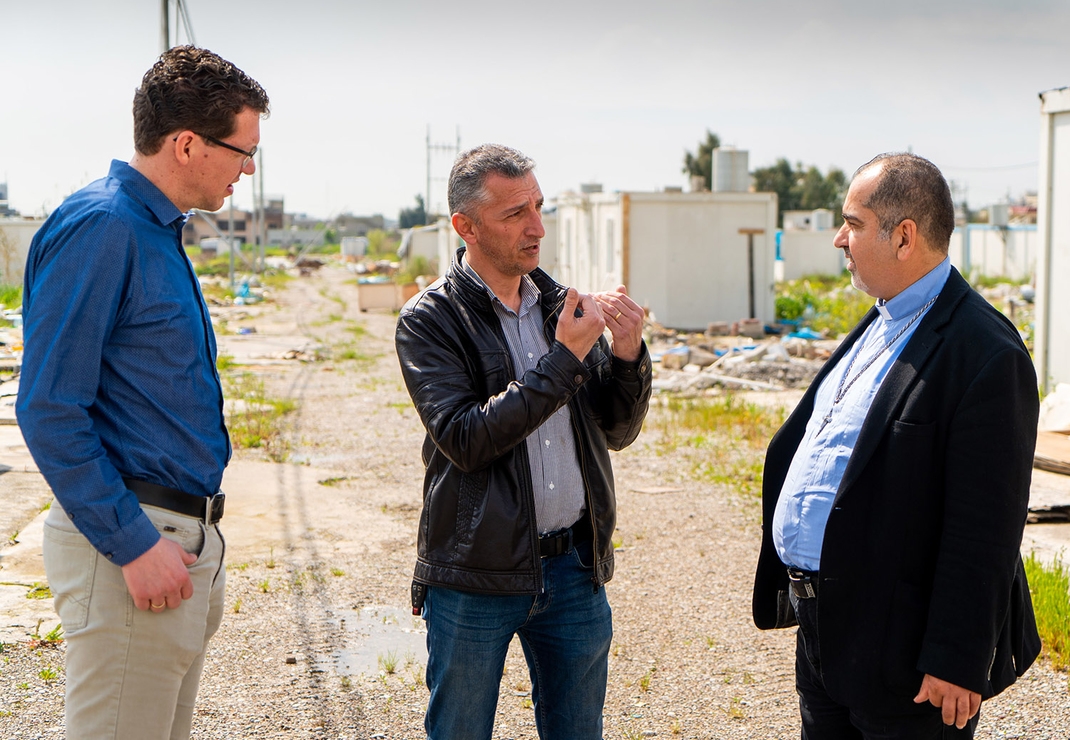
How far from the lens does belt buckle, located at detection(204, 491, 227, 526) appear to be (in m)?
2.36

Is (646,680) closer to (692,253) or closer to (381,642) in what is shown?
(381,642)

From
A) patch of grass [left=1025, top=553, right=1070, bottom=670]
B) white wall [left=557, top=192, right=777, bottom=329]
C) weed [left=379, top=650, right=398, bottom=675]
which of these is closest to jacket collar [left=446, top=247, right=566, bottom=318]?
weed [left=379, top=650, right=398, bottom=675]

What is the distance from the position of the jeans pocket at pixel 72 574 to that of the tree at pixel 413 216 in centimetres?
10239

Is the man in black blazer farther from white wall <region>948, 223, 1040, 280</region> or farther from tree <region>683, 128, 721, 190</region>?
tree <region>683, 128, 721, 190</region>

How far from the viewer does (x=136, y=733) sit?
224cm

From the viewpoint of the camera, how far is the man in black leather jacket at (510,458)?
2588 mm

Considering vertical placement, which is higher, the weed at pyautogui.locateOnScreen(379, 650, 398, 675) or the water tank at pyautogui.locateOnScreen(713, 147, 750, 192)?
the water tank at pyautogui.locateOnScreen(713, 147, 750, 192)

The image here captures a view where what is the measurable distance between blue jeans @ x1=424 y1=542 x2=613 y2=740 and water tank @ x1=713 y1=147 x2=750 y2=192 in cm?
2241

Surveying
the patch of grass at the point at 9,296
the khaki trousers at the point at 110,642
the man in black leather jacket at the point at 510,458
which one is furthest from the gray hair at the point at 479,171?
the patch of grass at the point at 9,296

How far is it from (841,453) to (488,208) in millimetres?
1147

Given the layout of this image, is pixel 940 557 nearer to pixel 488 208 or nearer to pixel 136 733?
pixel 488 208

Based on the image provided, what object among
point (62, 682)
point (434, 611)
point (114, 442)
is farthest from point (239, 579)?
point (114, 442)

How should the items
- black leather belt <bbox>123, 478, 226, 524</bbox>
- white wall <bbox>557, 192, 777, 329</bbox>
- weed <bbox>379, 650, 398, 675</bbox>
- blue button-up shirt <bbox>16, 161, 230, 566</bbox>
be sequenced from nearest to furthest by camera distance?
blue button-up shirt <bbox>16, 161, 230, 566</bbox> → black leather belt <bbox>123, 478, 226, 524</bbox> → weed <bbox>379, 650, 398, 675</bbox> → white wall <bbox>557, 192, 777, 329</bbox>

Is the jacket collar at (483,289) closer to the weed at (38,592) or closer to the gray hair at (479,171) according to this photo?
the gray hair at (479,171)
